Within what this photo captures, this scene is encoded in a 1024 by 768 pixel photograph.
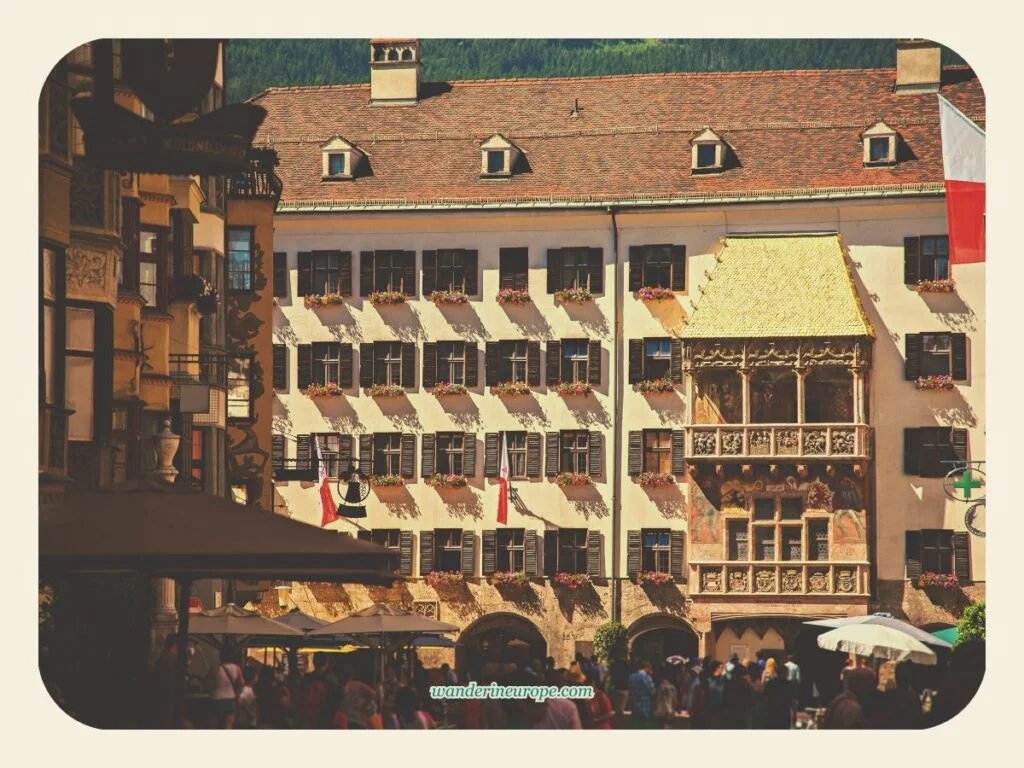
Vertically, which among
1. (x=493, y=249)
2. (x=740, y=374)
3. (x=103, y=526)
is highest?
(x=493, y=249)

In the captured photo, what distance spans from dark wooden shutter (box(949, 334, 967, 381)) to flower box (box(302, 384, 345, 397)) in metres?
5.39

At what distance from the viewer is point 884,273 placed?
64.8ft

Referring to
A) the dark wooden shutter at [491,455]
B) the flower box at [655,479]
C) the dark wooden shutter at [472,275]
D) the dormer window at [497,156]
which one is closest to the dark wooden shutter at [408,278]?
the dark wooden shutter at [472,275]

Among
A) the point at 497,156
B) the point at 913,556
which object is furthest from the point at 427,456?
the point at 913,556

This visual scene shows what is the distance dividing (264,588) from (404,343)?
2564mm

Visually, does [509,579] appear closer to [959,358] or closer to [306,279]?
[306,279]

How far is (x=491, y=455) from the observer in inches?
778

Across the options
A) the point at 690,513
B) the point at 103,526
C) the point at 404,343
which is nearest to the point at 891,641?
the point at 690,513

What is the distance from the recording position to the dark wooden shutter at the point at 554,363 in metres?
19.2

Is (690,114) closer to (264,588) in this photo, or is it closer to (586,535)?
(586,535)

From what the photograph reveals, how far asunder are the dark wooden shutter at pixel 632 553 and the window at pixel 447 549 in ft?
4.97

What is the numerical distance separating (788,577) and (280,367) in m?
4.83

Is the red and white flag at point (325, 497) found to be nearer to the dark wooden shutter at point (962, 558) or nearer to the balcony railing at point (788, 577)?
the balcony railing at point (788, 577)

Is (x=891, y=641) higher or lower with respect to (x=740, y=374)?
lower
